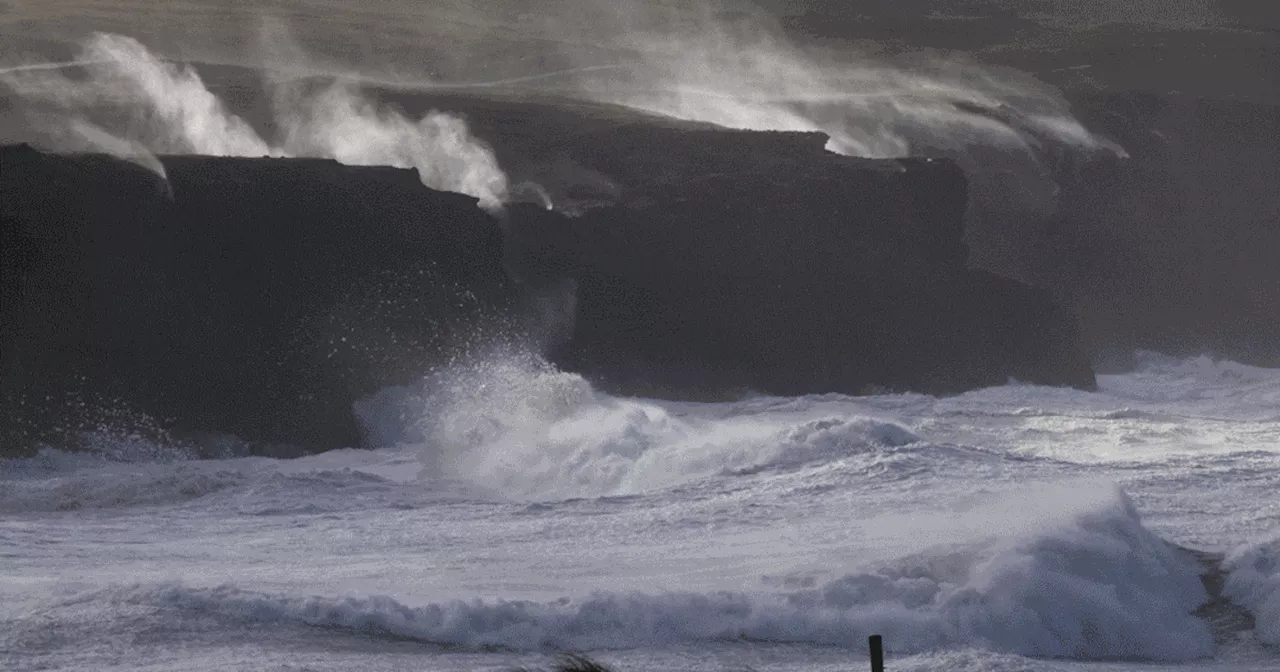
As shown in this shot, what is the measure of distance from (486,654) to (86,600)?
8.73 feet

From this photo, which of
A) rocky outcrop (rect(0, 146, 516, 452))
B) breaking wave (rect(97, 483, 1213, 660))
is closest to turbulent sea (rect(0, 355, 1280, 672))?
breaking wave (rect(97, 483, 1213, 660))

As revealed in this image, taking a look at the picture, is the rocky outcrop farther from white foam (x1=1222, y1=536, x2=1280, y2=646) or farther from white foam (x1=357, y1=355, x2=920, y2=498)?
white foam (x1=1222, y1=536, x2=1280, y2=646)

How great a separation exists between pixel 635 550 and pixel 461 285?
1564cm

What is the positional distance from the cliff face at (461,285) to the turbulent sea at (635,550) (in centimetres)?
148

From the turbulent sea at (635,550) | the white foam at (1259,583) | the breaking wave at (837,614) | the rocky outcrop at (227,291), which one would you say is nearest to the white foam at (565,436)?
the turbulent sea at (635,550)

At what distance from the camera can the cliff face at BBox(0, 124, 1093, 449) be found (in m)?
26.8

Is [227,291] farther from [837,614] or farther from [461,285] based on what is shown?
[837,614]

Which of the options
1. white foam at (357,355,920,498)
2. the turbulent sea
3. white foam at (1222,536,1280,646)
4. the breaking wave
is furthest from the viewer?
white foam at (357,355,920,498)

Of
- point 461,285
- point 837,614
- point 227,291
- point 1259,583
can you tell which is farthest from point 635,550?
point 461,285

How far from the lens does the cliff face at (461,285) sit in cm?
2678

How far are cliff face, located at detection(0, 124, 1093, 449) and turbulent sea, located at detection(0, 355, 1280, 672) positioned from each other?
58.1 inches

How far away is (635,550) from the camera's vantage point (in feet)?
56.1

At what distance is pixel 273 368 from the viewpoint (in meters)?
28.6

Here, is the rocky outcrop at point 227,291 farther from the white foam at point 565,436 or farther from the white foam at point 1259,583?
the white foam at point 1259,583
